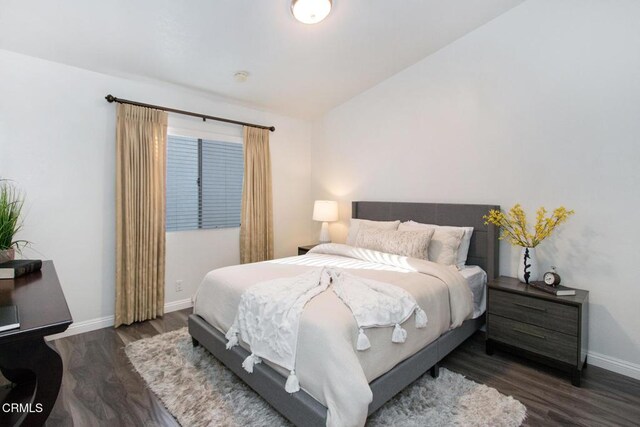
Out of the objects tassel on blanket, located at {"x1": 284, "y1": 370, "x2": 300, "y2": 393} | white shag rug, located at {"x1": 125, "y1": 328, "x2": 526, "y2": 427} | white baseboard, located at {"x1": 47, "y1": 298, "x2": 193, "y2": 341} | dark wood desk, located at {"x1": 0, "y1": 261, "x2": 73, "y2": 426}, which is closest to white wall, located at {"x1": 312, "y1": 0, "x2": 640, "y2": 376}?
white shag rug, located at {"x1": 125, "y1": 328, "x2": 526, "y2": 427}

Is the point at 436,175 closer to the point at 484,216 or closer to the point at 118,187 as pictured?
the point at 484,216

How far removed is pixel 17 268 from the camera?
5.94 feet

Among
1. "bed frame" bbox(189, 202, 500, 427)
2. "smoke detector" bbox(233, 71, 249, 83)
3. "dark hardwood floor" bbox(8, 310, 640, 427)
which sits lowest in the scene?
"dark hardwood floor" bbox(8, 310, 640, 427)


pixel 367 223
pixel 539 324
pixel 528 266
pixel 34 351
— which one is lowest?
pixel 539 324

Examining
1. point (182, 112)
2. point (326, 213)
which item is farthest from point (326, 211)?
point (182, 112)

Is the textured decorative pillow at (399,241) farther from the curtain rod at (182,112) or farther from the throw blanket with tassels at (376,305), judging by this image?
the curtain rod at (182,112)

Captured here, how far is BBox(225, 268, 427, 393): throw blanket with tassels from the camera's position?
5.46 feet

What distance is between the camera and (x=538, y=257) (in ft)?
8.68

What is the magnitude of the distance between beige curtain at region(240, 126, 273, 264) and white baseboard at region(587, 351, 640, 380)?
132 inches

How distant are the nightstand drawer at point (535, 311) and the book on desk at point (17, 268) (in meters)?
3.26

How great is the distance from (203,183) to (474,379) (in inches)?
131

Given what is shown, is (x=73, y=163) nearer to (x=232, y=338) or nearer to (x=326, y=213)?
(x=232, y=338)

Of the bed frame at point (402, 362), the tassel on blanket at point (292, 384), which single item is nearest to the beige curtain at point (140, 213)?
the bed frame at point (402, 362)

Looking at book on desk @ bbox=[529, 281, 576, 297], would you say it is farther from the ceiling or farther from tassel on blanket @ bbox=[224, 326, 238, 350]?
the ceiling
